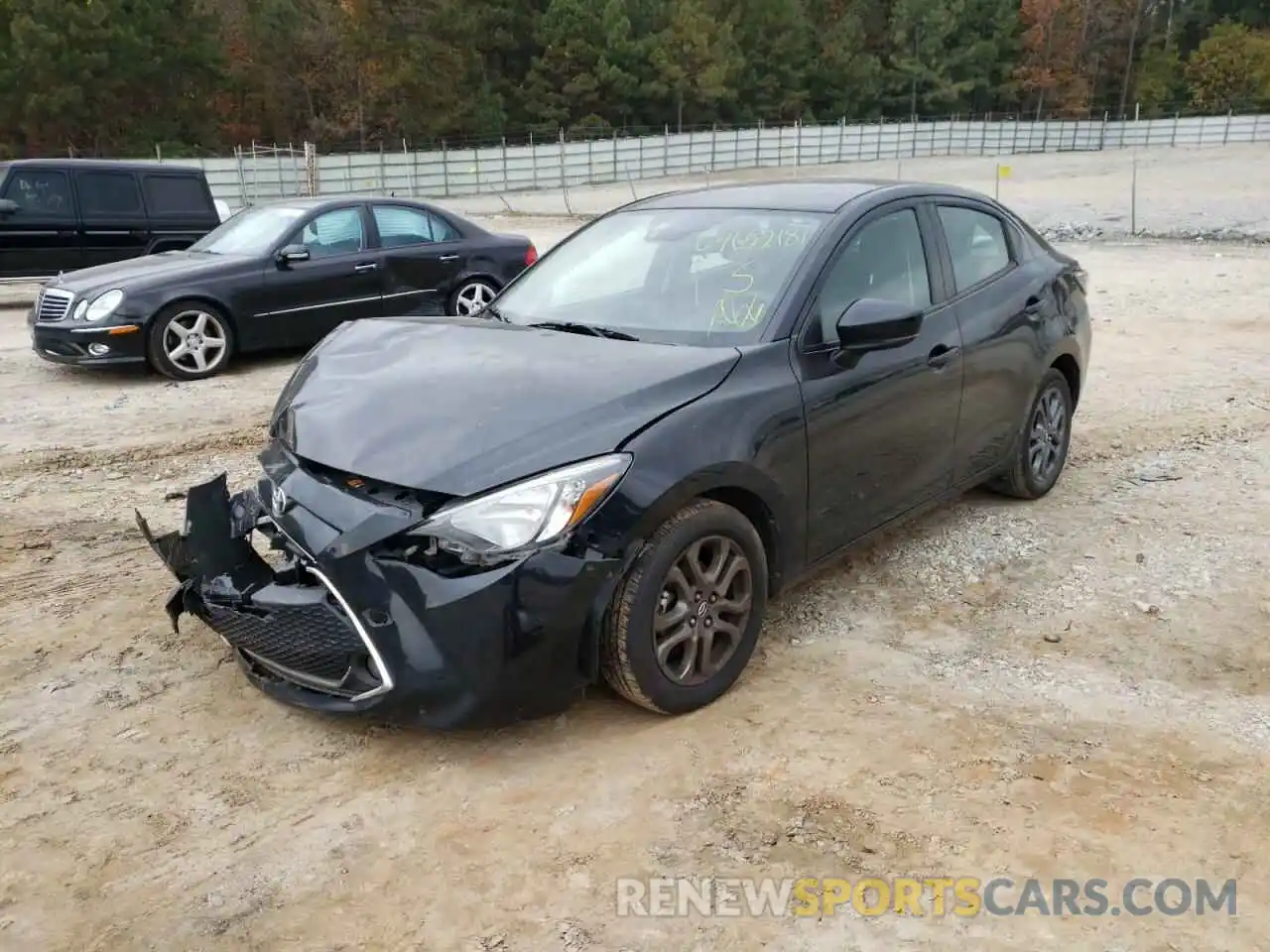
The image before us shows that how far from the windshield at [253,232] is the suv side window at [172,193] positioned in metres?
3.68

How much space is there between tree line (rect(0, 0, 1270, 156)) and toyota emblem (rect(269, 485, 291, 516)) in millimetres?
48381

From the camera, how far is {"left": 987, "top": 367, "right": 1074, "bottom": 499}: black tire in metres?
5.10

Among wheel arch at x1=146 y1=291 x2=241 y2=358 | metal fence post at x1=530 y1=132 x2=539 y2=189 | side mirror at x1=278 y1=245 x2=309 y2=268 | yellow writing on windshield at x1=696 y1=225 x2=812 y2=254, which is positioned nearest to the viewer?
yellow writing on windshield at x1=696 y1=225 x2=812 y2=254

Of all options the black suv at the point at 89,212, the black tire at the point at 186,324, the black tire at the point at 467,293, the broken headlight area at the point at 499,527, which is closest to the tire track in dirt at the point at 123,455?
the black tire at the point at 186,324

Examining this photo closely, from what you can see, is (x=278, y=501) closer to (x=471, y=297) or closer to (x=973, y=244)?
(x=973, y=244)

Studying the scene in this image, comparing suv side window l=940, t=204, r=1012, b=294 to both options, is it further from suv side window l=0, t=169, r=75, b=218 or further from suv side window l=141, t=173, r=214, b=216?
suv side window l=0, t=169, r=75, b=218

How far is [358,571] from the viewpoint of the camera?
2.91 m

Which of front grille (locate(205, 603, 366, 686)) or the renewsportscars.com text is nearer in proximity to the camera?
the renewsportscars.com text

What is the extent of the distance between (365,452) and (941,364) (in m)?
2.39

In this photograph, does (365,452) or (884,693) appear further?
(884,693)

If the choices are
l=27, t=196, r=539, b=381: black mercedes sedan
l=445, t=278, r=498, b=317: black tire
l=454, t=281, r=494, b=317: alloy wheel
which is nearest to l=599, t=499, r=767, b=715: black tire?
l=27, t=196, r=539, b=381: black mercedes sedan

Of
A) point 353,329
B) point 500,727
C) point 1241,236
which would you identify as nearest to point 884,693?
point 500,727

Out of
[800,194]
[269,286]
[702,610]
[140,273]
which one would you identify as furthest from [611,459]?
[140,273]

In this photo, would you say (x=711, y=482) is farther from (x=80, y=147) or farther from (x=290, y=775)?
(x=80, y=147)
